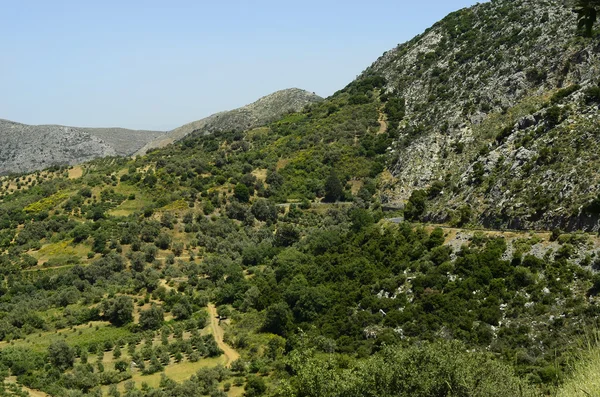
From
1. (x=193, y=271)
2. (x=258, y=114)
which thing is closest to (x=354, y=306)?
(x=193, y=271)

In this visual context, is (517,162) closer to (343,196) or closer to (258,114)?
(343,196)

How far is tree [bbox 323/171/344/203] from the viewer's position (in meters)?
95.8

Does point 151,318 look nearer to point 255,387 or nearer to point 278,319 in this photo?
point 278,319

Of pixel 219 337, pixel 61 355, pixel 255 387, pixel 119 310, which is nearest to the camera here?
pixel 255 387

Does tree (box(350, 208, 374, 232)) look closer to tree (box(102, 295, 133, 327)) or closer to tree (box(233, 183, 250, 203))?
tree (box(102, 295, 133, 327))

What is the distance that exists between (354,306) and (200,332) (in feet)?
51.6

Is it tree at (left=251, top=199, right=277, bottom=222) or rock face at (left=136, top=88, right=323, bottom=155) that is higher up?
rock face at (left=136, top=88, right=323, bottom=155)

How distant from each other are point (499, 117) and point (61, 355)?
60.4 metres

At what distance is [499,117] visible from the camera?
78688mm

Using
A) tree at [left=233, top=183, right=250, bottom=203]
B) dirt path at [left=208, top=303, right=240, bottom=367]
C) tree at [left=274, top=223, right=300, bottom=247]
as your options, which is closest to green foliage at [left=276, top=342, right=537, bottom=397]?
dirt path at [left=208, top=303, right=240, bottom=367]

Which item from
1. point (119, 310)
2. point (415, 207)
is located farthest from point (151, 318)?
point (415, 207)

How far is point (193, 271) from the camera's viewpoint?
7494 cm

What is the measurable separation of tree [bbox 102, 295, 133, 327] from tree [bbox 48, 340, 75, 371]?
9.63 metres

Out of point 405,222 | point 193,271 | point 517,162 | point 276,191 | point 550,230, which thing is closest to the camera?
point 550,230
